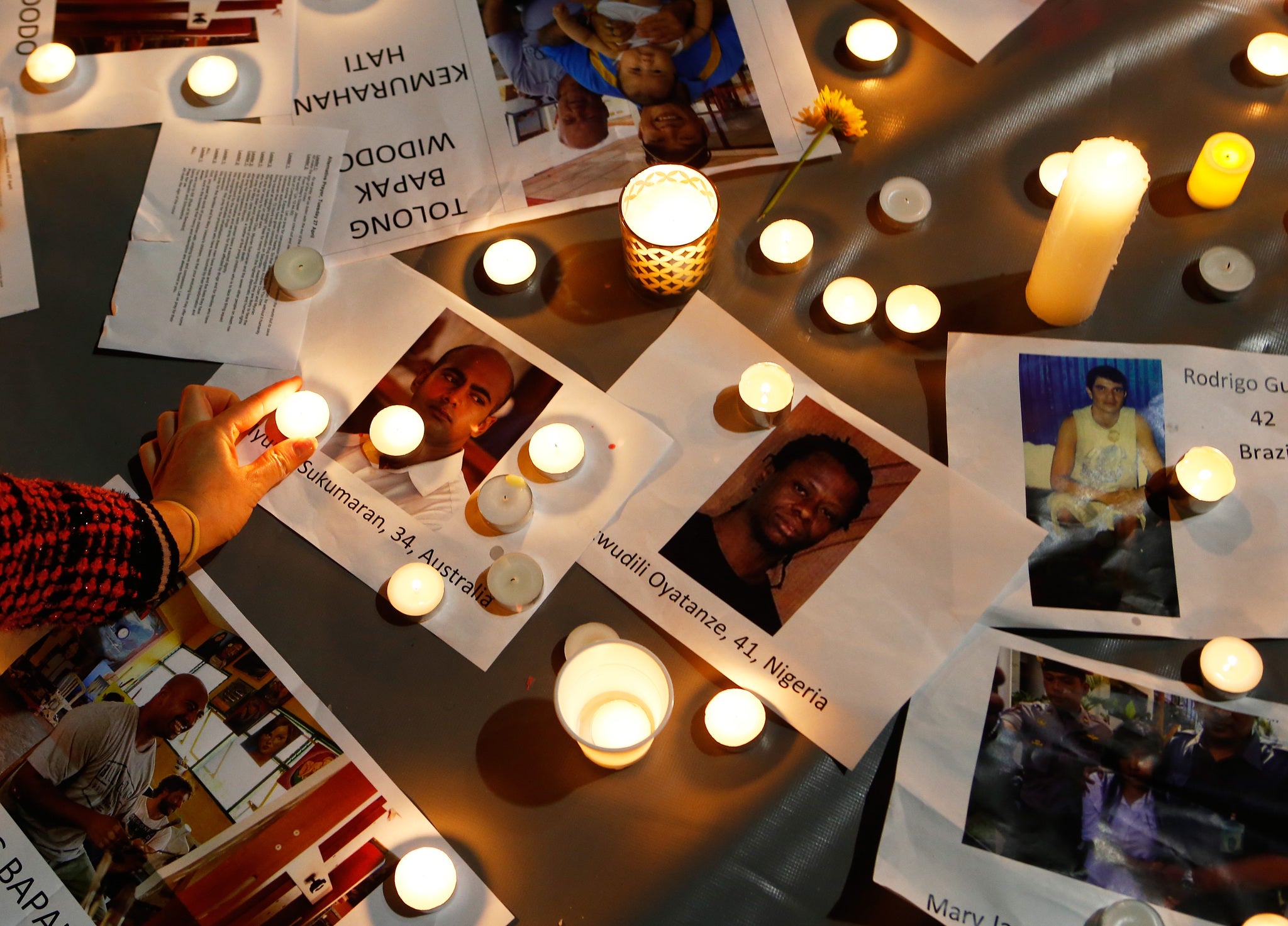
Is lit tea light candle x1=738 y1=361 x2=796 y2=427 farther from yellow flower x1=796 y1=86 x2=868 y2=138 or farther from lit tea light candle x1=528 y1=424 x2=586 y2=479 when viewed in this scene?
yellow flower x1=796 y1=86 x2=868 y2=138

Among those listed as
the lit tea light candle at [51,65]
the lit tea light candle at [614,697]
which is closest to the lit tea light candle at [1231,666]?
the lit tea light candle at [614,697]

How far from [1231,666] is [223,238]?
86 centimetres

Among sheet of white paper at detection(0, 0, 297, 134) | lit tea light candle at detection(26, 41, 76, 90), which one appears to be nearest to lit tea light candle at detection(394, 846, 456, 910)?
sheet of white paper at detection(0, 0, 297, 134)

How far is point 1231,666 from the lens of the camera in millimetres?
651

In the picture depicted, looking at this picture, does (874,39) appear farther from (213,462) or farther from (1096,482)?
(213,462)

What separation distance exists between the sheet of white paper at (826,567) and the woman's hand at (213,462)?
262 millimetres

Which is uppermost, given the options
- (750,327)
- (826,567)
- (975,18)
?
(975,18)

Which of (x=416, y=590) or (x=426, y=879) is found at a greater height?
(x=416, y=590)

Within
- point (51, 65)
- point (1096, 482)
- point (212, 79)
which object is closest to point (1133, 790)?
point (1096, 482)

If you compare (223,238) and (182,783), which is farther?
(223,238)

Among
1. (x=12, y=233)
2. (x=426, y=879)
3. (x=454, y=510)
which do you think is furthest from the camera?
(x=12, y=233)

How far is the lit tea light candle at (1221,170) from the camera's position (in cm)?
77

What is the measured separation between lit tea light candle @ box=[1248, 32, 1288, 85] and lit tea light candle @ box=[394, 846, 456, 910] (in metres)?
0.95

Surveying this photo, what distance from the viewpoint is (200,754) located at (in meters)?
0.67
